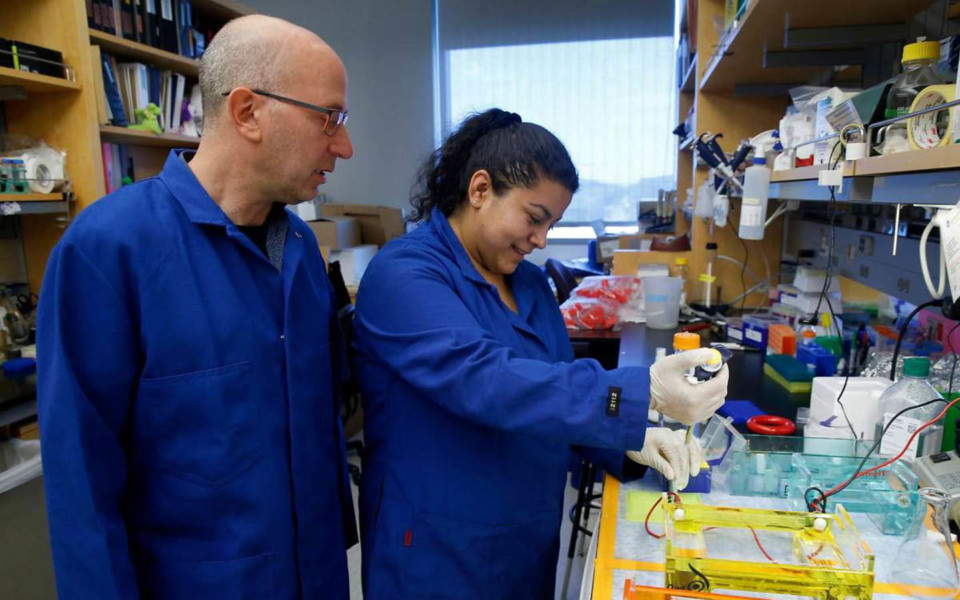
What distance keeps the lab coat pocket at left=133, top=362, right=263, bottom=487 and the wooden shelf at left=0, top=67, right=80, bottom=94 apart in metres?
1.69

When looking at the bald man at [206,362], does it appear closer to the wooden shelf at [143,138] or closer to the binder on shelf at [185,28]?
the wooden shelf at [143,138]

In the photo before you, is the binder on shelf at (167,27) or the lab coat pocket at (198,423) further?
the binder on shelf at (167,27)

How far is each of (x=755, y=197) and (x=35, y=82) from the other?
97.1 inches

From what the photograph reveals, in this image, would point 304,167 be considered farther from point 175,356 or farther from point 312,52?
point 175,356

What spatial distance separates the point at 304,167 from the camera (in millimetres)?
1015

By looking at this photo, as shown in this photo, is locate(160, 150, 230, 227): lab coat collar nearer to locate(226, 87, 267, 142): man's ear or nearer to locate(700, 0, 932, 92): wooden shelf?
locate(226, 87, 267, 142): man's ear

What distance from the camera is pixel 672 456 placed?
1134 millimetres

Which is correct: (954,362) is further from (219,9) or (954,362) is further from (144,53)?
(219,9)

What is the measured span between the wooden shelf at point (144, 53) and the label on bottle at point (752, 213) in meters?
2.50

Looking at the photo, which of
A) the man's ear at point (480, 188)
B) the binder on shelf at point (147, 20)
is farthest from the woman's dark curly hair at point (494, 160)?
the binder on shelf at point (147, 20)

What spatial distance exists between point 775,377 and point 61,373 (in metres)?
1.84

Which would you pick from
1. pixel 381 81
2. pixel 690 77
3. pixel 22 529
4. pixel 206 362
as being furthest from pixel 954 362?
pixel 381 81

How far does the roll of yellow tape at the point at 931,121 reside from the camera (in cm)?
90

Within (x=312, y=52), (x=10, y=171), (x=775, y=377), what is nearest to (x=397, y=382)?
(x=312, y=52)
